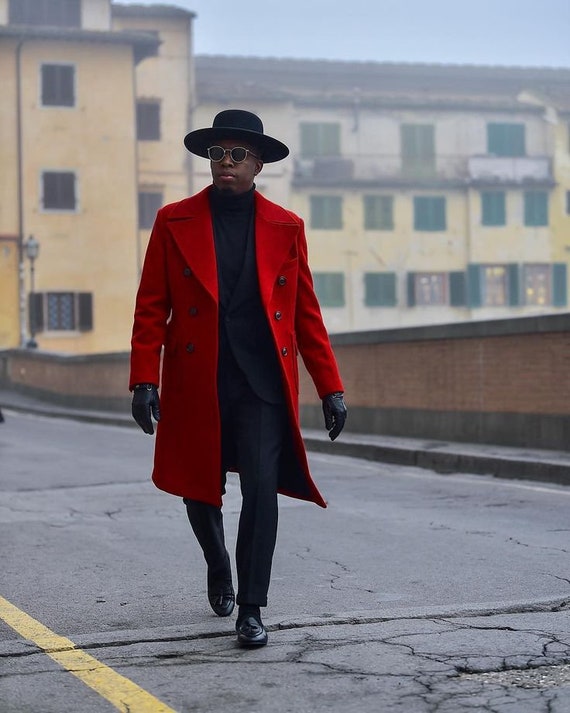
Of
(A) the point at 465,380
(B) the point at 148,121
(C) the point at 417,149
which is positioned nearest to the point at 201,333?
(A) the point at 465,380

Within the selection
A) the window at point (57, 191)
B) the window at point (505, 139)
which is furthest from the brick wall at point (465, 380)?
the window at point (505, 139)

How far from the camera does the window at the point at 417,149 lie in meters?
54.6

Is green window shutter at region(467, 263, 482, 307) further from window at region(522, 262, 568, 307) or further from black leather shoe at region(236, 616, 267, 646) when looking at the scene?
black leather shoe at region(236, 616, 267, 646)

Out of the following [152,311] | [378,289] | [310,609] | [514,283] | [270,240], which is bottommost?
[310,609]

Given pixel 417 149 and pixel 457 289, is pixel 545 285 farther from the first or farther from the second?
pixel 417 149

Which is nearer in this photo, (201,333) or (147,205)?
(201,333)

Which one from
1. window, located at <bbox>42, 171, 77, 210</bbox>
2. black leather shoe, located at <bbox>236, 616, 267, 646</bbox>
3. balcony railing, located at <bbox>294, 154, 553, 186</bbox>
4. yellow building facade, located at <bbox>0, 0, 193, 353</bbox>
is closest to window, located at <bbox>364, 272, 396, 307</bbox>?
balcony railing, located at <bbox>294, 154, 553, 186</bbox>

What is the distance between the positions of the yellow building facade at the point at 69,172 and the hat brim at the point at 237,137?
130 ft

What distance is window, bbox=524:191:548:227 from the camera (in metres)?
54.9

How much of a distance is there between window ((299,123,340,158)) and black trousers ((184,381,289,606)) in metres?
48.8

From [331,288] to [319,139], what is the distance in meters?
5.73

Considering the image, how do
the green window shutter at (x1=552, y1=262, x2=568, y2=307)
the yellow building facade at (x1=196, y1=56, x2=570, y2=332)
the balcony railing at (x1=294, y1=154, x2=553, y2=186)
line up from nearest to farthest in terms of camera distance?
the yellow building facade at (x1=196, y1=56, x2=570, y2=332) < the balcony railing at (x1=294, y1=154, x2=553, y2=186) < the green window shutter at (x1=552, y1=262, x2=568, y2=307)

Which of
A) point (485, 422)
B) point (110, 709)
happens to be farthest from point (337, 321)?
point (110, 709)

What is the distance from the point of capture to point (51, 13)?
46938mm
